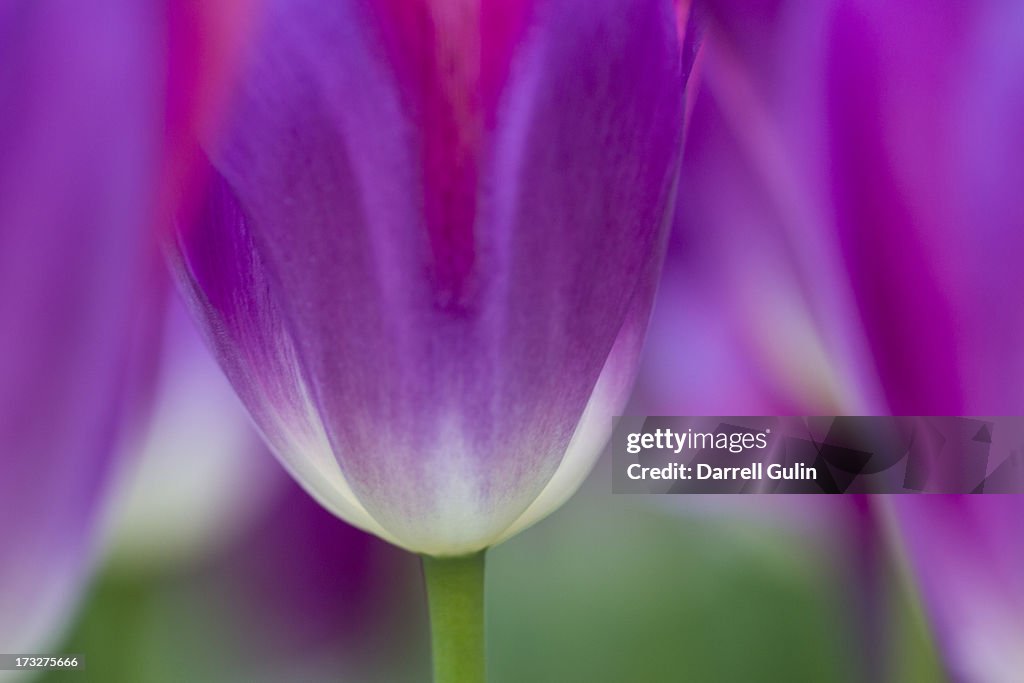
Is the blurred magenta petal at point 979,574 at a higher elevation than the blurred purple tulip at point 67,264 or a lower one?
lower

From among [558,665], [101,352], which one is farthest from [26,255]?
[558,665]

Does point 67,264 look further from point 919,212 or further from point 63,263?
point 919,212

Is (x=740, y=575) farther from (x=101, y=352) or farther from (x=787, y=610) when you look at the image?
(x=101, y=352)

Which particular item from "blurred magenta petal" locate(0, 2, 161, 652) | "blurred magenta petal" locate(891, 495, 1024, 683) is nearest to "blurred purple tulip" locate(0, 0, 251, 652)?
"blurred magenta petal" locate(0, 2, 161, 652)

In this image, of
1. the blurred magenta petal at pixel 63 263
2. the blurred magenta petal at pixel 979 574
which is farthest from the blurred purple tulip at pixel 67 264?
the blurred magenta petal at pixel 979 574

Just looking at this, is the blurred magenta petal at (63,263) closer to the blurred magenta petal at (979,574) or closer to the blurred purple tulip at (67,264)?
the blurred purple tulip at (67,264)

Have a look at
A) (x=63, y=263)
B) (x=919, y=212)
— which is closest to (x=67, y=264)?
(x=63, y=263)

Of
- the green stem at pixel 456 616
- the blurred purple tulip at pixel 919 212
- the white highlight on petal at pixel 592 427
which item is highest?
the blurred purple tulip at pixel 919 212
